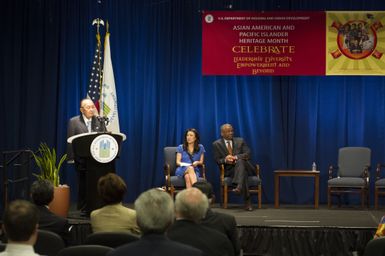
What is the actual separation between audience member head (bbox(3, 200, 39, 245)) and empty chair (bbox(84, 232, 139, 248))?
4.07ft

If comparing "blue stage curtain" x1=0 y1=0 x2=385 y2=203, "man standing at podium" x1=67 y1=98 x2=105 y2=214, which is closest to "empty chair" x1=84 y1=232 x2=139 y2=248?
"man standing at podium" x1=67 y1=98 x2=105 y2=214

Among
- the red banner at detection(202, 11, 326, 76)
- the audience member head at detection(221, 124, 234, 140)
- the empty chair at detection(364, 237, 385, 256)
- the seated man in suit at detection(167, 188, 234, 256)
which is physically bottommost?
the empty chair at detection(364, 237, 385, 256)

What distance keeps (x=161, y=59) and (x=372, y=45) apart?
3.09 meters

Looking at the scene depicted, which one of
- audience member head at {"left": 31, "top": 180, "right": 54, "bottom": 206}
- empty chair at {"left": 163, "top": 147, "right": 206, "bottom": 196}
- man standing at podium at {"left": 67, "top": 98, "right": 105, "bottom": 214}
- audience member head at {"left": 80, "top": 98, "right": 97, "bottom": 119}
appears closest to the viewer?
audience member head at {"left": 31, "top": 180, "right": 54, "bottom": 206}

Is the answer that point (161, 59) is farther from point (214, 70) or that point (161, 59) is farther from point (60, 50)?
point (60, 50)

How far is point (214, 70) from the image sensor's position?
9641 millimetres

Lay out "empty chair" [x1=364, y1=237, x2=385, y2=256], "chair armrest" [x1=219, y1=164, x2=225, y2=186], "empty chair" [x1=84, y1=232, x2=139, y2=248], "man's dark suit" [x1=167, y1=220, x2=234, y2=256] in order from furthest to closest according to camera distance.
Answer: "chair armrest" [x1=219, y1=164, x2=225, y2=186], "empty chair" [x1=364, y1=237, x2=385, y2=256], "empty chair" [x1=84, y1=232, x2=139, y2=248], "man's dark suit" [x1=167, y1=220, x2=234, y2=256]

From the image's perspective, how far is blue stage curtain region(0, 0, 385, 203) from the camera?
9.79 metres

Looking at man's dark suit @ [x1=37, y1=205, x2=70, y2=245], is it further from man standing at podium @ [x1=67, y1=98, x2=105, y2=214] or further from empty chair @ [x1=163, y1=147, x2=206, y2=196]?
empty chair @ [x1=163, y1=147, x2=206, y2=196]

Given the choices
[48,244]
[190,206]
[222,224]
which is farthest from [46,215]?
[190,206]

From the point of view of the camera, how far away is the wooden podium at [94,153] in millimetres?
7191

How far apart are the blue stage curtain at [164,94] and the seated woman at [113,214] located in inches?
212

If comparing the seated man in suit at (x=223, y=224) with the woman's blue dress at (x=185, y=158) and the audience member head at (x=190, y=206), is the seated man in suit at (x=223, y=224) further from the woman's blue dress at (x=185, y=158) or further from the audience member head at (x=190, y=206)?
the woman's blue dress at (x=185, y=158)

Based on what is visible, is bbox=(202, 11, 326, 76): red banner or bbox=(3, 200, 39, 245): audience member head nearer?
bbox=(3, 200, 39, 245): audience member head
